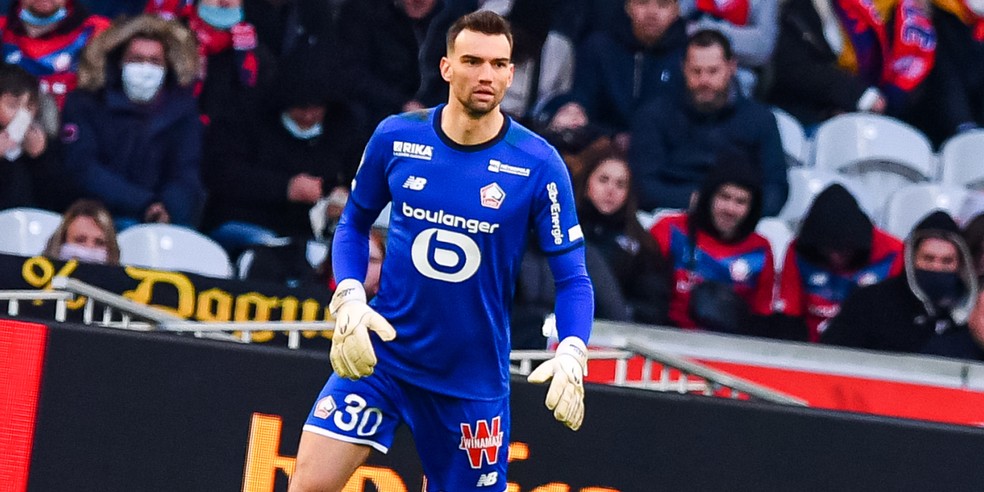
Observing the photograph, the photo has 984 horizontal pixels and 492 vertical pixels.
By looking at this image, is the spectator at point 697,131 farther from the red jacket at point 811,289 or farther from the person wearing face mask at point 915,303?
the person wearing face mask at point 915,303

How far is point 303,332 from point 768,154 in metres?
3.33

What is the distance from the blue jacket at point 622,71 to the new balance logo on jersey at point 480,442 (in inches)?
205

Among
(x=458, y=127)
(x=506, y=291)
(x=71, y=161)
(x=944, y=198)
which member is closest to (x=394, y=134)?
(x=458, y=127)

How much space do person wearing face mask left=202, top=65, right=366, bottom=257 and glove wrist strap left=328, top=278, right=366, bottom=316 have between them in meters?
4.55

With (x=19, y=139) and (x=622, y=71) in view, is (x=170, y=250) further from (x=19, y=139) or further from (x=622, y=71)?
(x=622, y=71)

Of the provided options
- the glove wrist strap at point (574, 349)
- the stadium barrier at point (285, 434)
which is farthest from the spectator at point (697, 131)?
the glove wrist strap at point (574, 349)

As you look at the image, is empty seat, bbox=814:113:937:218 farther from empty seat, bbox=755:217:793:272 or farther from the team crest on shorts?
the team crest on shorts

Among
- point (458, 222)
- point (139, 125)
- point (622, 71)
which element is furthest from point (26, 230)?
point (458, 222)

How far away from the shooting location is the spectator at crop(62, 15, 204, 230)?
10117 millimetres

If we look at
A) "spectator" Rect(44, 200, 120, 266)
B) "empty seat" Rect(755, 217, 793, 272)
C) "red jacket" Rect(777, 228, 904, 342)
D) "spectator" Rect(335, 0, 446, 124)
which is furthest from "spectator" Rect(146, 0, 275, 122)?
"red jacket" Rect(777, 228, 904, 342)

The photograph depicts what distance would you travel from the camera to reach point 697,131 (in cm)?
1046

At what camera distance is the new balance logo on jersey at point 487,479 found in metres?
5.71

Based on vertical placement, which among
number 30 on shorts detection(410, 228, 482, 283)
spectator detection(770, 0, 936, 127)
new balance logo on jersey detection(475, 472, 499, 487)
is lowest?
new balance logo on jersey detection(475, 472, 499, 487)

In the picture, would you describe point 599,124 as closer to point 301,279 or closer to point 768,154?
point 768,154
